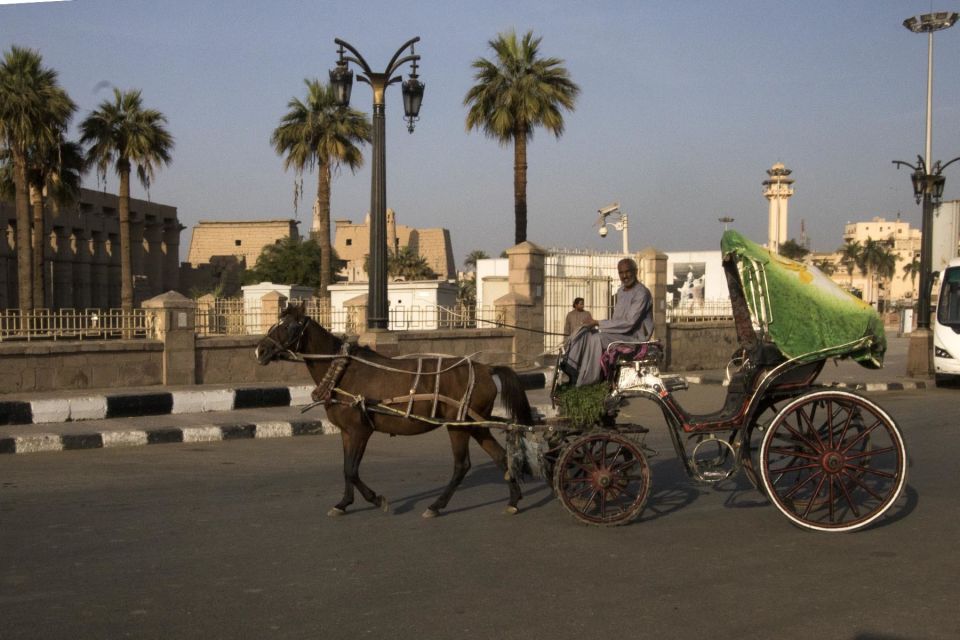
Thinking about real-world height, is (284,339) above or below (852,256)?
below

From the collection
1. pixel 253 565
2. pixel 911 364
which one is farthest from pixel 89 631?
pixel 911 364

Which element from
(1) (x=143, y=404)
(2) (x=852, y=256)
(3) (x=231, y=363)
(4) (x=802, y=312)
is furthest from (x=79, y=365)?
(2) (x=852, y=256)

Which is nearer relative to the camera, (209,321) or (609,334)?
(609,334)

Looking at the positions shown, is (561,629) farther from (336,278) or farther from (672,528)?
(336,278)

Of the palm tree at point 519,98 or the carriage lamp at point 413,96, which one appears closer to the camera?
the carriage lamp at point 413,96

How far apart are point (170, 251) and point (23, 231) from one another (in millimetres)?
39594

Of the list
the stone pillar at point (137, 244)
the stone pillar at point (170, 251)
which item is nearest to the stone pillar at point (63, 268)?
the stone pillar at point (137, 244)

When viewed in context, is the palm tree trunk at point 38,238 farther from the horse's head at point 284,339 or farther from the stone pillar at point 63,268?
the horse's head at point 284,339

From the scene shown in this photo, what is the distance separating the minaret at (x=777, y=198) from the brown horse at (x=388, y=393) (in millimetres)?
76671

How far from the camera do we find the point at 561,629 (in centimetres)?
455

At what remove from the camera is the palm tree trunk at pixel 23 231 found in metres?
29.2

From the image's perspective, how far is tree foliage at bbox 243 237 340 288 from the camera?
7100 centimetres

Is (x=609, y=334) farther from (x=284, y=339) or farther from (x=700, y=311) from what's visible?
(x=700, y=311)

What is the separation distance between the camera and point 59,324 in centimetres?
1562
